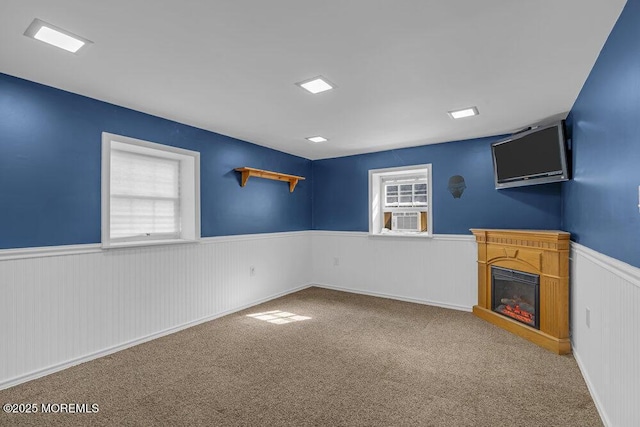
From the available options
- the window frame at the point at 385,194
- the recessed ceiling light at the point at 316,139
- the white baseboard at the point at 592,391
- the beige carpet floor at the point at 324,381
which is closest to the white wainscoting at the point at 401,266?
the window frame at the point at 385,194

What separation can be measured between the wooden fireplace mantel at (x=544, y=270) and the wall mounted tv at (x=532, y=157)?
2.06 feet

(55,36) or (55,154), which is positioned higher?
(55,36)

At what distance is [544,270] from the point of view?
3.27 metres

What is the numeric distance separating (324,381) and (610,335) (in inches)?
74.7

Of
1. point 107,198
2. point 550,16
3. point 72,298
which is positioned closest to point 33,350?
point 72,298

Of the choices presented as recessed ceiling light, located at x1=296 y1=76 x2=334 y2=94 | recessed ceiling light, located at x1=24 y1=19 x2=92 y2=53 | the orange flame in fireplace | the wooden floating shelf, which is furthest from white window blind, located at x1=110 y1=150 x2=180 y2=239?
the orange flame in fireplace

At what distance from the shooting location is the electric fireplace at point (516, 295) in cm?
337

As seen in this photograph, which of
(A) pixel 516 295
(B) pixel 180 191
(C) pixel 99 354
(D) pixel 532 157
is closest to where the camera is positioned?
(C) pixel 99 354

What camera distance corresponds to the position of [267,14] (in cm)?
173

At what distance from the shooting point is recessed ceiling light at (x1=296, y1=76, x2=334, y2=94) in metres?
2.57

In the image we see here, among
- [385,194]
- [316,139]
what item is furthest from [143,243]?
[385,194]

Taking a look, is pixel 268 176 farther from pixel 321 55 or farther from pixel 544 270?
pixel 544 270

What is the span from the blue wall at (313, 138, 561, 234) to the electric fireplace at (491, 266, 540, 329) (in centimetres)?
77

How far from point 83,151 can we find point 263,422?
9.01 ft
